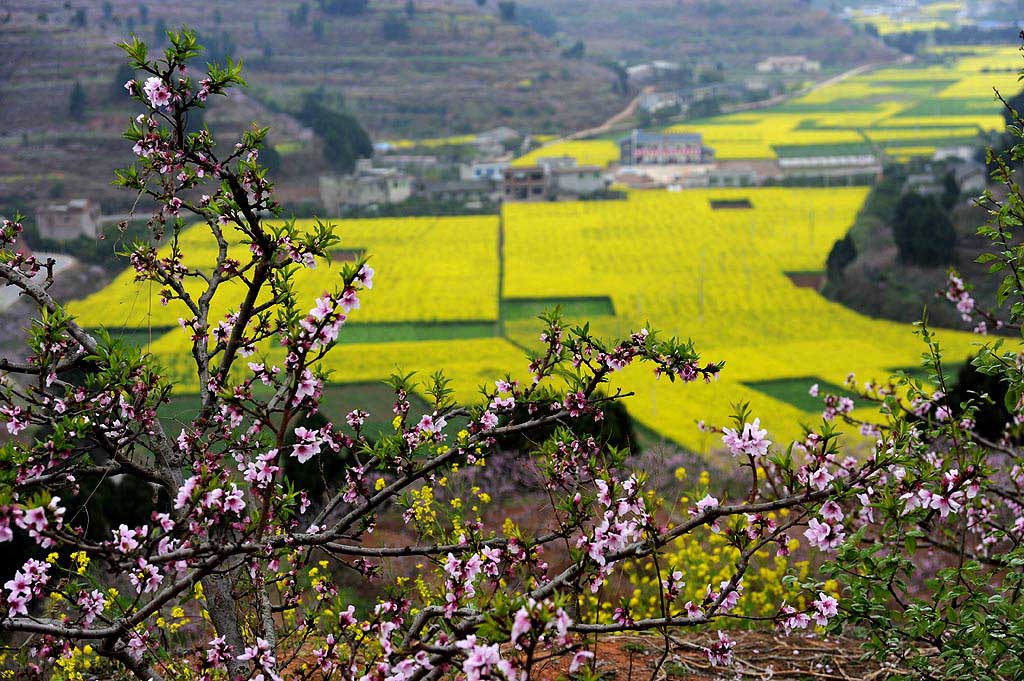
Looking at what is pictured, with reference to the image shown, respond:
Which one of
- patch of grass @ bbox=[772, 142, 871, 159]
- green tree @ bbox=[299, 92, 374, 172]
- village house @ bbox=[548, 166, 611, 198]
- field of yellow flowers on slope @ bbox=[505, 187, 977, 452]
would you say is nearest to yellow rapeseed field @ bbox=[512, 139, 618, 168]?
village house @ bbox=[548, 166, 611, 198]

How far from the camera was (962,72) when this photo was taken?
267 ft

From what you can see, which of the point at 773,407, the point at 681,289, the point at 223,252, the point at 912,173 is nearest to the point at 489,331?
the point at 681,289

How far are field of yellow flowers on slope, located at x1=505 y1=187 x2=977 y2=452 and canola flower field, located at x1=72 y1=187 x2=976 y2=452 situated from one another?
0.21ft

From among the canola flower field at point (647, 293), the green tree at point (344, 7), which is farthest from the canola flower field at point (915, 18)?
the canola flower field at point (647, 293)

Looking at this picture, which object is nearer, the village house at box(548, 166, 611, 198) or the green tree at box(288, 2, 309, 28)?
the village house at box(548, 166, 611, 198)

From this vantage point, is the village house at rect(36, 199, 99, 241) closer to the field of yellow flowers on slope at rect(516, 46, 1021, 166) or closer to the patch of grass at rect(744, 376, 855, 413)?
the patch of grass at rect(744, 376, 855, 413)

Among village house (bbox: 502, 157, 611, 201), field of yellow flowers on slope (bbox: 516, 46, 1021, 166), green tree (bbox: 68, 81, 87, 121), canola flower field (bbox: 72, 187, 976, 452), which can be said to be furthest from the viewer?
field of yellow flowers on slope (bbox: 516, 46, 1021, 166)

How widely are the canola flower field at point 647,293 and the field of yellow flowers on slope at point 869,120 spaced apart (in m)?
11.4

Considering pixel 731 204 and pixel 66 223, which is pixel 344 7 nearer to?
pixel 731 204

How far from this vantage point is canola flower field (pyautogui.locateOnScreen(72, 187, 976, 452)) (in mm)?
21922

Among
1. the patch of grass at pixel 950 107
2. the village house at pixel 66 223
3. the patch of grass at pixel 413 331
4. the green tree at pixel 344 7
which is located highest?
the green tree at pixel 344 7

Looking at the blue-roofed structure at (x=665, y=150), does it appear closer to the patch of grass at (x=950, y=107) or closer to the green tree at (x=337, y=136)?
the green tree at (x=337, y=136)

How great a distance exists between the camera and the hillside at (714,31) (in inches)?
3720

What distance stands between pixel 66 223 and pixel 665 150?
110 feet
